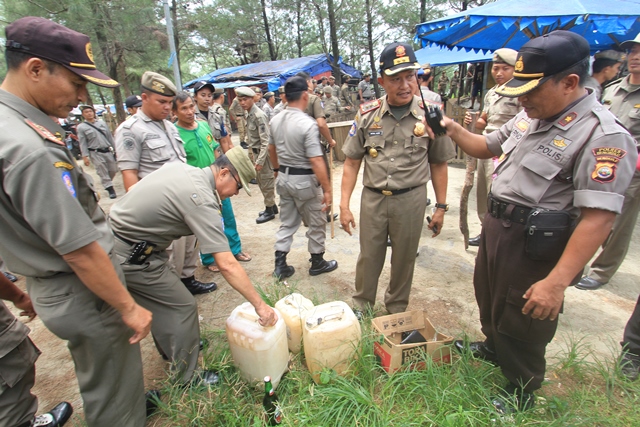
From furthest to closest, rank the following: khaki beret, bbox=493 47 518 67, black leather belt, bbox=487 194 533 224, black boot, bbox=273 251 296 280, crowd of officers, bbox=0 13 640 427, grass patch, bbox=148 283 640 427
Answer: black boot, bbox=273 251 296 280, khaki beret, bbox=493 47 518 67, grass patch, bbox=148 283 640 427, black leather belt, bbox=487 194 533 224, crowd of officers, bbox=0 13 640 427

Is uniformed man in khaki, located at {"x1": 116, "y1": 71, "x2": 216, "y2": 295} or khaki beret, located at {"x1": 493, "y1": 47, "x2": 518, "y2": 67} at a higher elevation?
khaki beret, located at {"x1": 493, "y1": 47, "x2": 518, "y2": 67}

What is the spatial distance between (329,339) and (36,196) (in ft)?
5.36

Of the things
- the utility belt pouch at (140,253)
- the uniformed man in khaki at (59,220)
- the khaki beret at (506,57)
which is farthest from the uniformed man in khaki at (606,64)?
the uniformed man in khaki at (59,220)

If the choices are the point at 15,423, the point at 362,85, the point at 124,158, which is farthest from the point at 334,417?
the point at 362,85

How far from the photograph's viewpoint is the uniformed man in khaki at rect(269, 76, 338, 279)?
3.43m

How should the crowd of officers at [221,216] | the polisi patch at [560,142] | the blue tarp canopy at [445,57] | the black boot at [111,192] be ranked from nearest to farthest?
the crowd of officers at [221,216] → the polisi patch at [560,142] → the black boot at [111,192] → the blue tarp canopy at [445,57]

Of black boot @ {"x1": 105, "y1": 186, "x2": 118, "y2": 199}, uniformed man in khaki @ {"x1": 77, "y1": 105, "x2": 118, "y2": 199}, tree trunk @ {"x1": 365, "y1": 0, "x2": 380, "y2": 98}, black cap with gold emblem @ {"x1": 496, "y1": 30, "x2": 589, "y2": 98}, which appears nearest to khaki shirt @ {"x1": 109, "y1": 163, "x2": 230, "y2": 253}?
black cap with gold emblem @ {"x1": 496, "y1": 30, "x2": 589, "y2": 98}

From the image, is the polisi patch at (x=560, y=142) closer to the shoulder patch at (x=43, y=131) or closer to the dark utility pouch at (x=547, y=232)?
the dark utility pouch at (x=547, y=232)

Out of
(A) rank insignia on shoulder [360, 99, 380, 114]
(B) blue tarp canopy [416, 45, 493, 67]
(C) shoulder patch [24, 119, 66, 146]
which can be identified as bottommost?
(A) rank insignia on shoulder [360, 99, 380, 114]

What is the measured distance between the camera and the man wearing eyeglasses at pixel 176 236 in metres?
1.84

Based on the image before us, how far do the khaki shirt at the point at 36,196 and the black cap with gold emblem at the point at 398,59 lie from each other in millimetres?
1881

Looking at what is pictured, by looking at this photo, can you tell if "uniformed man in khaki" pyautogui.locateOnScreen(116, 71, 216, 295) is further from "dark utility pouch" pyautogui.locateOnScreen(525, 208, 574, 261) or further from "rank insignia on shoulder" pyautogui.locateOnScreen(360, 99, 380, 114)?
"dark utility pouch" pyautogui.locateOnScreen(525, 208, 574, 261)

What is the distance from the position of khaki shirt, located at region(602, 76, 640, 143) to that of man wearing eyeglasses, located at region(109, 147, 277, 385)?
323 cm

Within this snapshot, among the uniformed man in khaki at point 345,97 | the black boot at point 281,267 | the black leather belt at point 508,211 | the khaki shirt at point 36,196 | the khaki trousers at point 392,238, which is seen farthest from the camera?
the uniformed man in khaki at point 345,97
